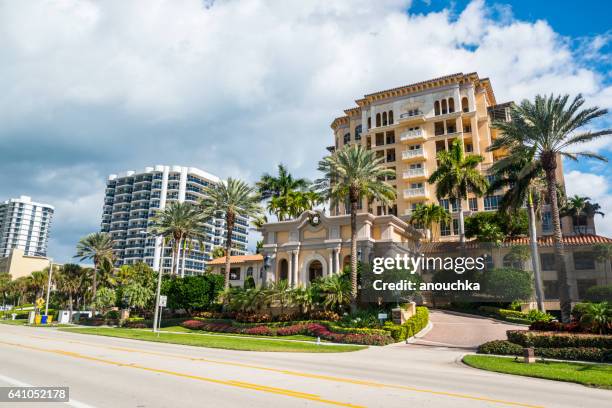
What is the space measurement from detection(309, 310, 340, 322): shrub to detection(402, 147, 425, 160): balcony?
3877 cm

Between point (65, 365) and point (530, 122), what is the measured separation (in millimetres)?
30256

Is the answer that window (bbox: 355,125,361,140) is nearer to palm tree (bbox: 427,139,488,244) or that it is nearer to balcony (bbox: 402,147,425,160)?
balcony (bbox: 402,147,425,160)

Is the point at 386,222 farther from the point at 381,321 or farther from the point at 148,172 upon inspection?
the point at 148,172

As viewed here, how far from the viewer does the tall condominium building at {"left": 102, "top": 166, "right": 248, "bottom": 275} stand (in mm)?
138625

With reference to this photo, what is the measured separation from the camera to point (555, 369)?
16.4m

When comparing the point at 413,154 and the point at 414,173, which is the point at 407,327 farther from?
the point at 413,154

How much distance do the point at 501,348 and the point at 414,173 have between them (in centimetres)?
4500

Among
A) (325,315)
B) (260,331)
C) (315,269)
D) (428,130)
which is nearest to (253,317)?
(260,331)

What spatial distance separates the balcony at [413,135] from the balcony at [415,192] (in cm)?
859

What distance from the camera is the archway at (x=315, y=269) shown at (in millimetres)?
43381

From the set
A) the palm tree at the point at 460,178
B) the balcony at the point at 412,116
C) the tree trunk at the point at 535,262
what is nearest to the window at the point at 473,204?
the palm tree at the point at 460,178

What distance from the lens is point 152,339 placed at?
29672 millimetres

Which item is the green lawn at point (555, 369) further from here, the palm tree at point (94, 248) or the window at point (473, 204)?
the palm tree at point (94, 248)
